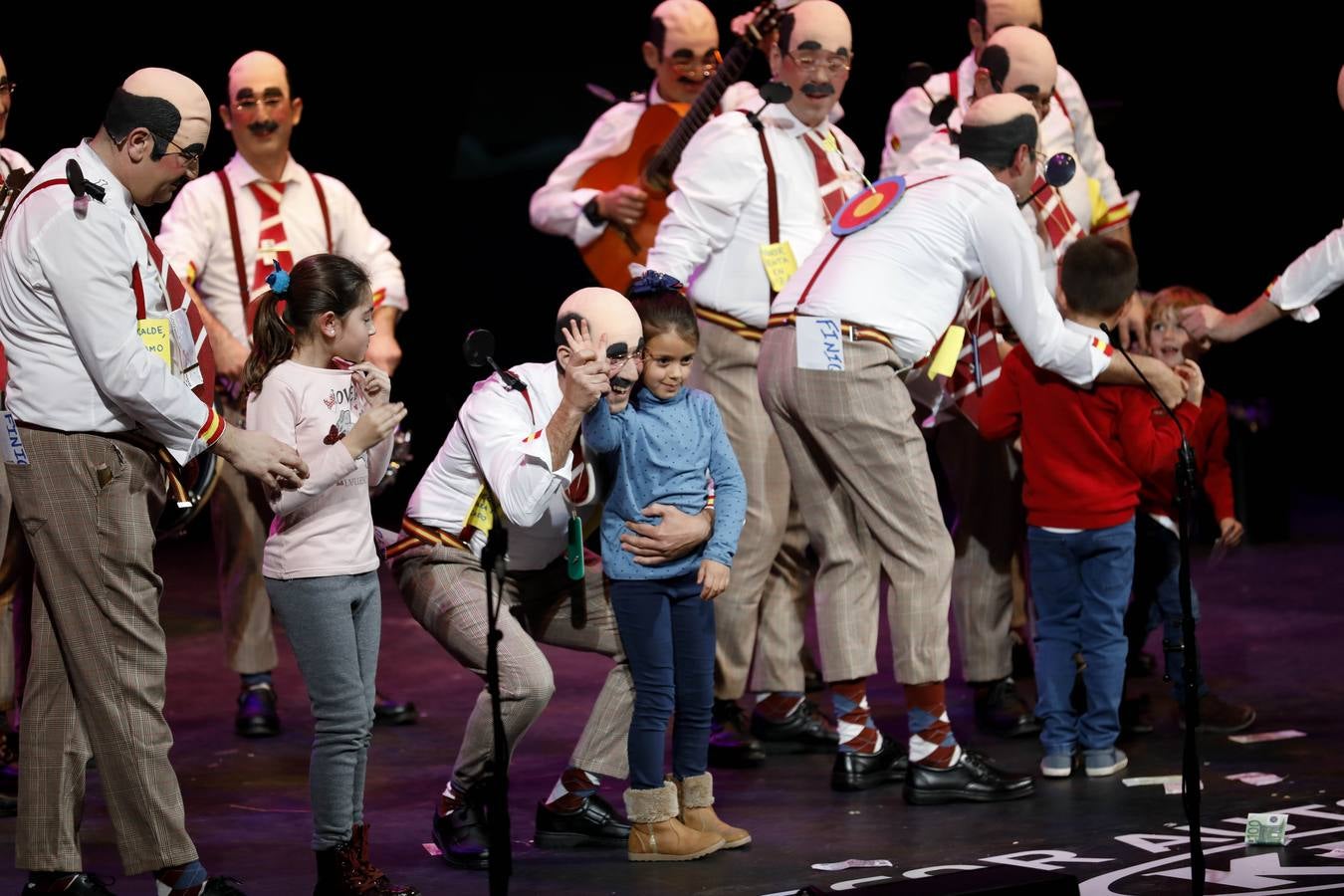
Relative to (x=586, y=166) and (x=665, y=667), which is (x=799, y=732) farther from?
(x=586, y=166)

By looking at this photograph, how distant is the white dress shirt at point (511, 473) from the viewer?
153 inches

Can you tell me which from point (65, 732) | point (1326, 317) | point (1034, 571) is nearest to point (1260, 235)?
point (1326, 317)

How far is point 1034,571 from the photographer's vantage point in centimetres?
484

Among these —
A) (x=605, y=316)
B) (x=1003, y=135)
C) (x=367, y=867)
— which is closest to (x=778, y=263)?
(x=1003, y=135)

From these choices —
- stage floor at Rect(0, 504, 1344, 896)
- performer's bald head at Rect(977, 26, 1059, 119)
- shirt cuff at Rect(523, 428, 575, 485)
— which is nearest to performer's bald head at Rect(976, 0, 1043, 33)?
performer's bald head at Rect(977, 26, 1059, 119)

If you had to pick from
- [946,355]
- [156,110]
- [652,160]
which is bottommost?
[946,355]

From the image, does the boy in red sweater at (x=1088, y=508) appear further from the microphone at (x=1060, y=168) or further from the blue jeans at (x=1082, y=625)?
the microphone at (x=1060, y=168)

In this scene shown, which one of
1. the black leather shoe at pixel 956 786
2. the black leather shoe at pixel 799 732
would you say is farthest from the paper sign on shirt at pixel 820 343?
the black leather shoe at pixel 799 732

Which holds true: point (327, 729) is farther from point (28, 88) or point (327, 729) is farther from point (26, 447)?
point (28, 88)

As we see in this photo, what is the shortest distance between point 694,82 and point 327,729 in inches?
120

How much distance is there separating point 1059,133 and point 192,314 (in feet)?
9.71

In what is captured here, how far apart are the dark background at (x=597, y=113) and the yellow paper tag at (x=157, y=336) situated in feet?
15.0

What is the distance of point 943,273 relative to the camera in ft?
15.1

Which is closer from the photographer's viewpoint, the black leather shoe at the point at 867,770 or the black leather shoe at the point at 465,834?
the black leather shoe at the point at 465,834
